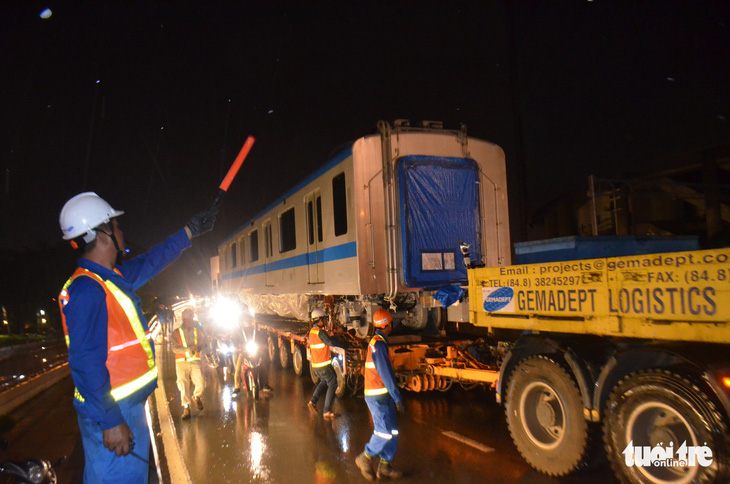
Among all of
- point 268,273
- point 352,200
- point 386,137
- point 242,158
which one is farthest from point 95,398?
point 268,273

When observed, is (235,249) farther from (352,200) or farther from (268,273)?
(352,200)

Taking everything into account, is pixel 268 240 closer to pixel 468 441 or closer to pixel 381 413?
pixel 468 441

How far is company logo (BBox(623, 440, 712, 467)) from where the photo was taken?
128 inches

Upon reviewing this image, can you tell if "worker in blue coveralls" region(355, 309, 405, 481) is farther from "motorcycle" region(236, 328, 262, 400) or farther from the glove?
"motorcycle" region(236, 328, 262, 400)

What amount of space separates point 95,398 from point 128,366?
1.07 ft

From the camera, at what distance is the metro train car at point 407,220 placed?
24.3ft

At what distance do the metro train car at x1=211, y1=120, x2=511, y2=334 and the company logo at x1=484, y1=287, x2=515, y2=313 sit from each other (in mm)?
1357

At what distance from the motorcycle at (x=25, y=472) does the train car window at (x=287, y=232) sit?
23.8ft

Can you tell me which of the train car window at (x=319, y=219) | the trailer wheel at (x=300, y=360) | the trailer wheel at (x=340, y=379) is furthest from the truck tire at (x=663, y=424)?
the trailer wheel at (x=300, y=360)

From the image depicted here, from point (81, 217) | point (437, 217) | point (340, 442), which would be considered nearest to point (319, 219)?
point (437, 217)


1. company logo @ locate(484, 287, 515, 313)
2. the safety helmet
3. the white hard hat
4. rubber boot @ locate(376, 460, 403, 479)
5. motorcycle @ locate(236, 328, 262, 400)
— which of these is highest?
the white hard hat

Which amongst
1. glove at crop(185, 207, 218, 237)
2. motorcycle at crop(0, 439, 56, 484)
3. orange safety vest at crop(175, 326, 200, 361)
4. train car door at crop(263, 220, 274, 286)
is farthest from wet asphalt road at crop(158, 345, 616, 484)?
train car door at crop(263, 220, 274, 286)

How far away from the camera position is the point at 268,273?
1382 cm

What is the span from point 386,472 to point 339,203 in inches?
178
